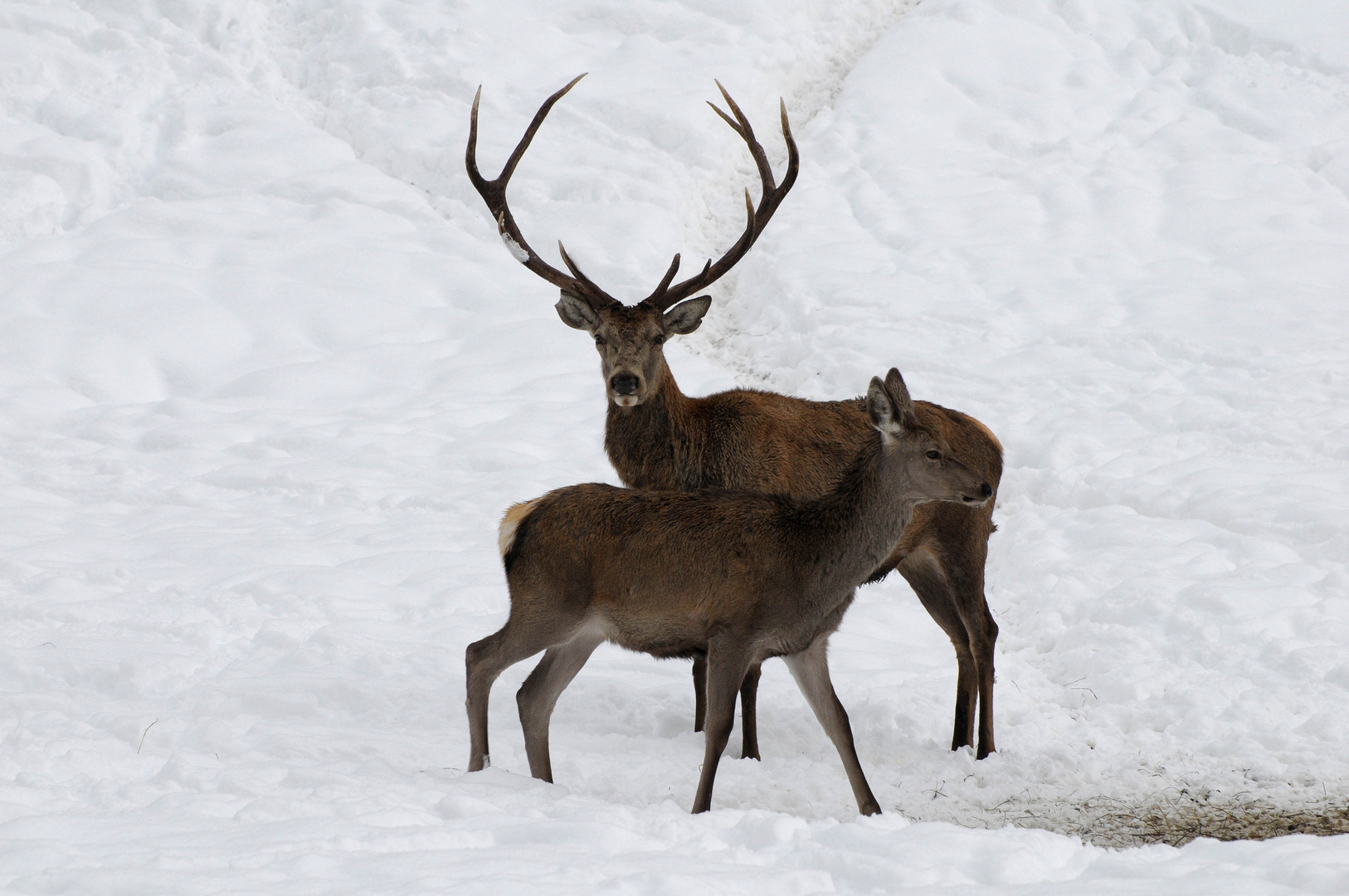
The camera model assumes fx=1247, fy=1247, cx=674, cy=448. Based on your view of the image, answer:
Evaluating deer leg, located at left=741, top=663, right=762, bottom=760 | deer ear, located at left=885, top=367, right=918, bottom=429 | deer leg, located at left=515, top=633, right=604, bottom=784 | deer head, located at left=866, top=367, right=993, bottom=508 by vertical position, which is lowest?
deer leg, located at left=741, top=663, right=762, bottom=760

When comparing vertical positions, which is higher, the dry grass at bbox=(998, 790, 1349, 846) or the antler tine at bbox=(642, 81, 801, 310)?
the antler tine at bbox=(642, 81, 801, 310)

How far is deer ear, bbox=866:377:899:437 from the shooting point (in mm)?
5844

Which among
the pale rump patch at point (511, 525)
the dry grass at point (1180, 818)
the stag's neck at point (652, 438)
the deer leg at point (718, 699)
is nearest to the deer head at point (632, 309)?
the stag's neck at point (652, 438)

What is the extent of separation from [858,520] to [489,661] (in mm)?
1812

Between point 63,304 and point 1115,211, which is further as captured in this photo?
point 1115,211

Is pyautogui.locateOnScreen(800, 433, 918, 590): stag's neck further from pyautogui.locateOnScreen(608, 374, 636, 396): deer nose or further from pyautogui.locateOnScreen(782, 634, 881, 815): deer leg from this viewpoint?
pyautogui.locateOnScreen(608, 374, 636, 396): deer nose

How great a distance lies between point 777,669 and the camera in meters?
8.15

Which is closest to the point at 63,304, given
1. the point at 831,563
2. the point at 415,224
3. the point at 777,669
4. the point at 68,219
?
the point at 68,219

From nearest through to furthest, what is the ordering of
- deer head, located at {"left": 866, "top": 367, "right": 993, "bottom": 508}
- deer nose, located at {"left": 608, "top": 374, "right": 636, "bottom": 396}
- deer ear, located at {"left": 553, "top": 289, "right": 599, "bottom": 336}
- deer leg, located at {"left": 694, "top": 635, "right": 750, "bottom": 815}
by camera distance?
1. deer leg, located at {"left": 694, "top": 635, "right": 750, "bottom": 815}
2. deer head, located at {"left": 866, "top": 367, "right": 993, "bottom": 508}
3. deer nose, located at {"left": 608, "top": 374, "right": 636, "bottom": 396}
4. deer ear, located at {"left": 553, "top": 289, "right": 599, "bottom": 336}

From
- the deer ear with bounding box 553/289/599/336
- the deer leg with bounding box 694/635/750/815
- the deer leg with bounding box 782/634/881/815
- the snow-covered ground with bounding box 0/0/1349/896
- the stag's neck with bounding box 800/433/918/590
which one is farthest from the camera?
the deer ear with bounding box 553/289/599/336

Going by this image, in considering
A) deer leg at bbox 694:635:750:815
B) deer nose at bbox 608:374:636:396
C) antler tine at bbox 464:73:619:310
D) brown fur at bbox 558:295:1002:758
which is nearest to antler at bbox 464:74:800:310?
antler tine at bbox 464:73:619:310

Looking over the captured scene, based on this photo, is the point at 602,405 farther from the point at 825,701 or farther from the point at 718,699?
the point at 718,699

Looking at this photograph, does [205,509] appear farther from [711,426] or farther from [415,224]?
[415,224]

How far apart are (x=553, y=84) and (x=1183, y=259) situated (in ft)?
27.6
